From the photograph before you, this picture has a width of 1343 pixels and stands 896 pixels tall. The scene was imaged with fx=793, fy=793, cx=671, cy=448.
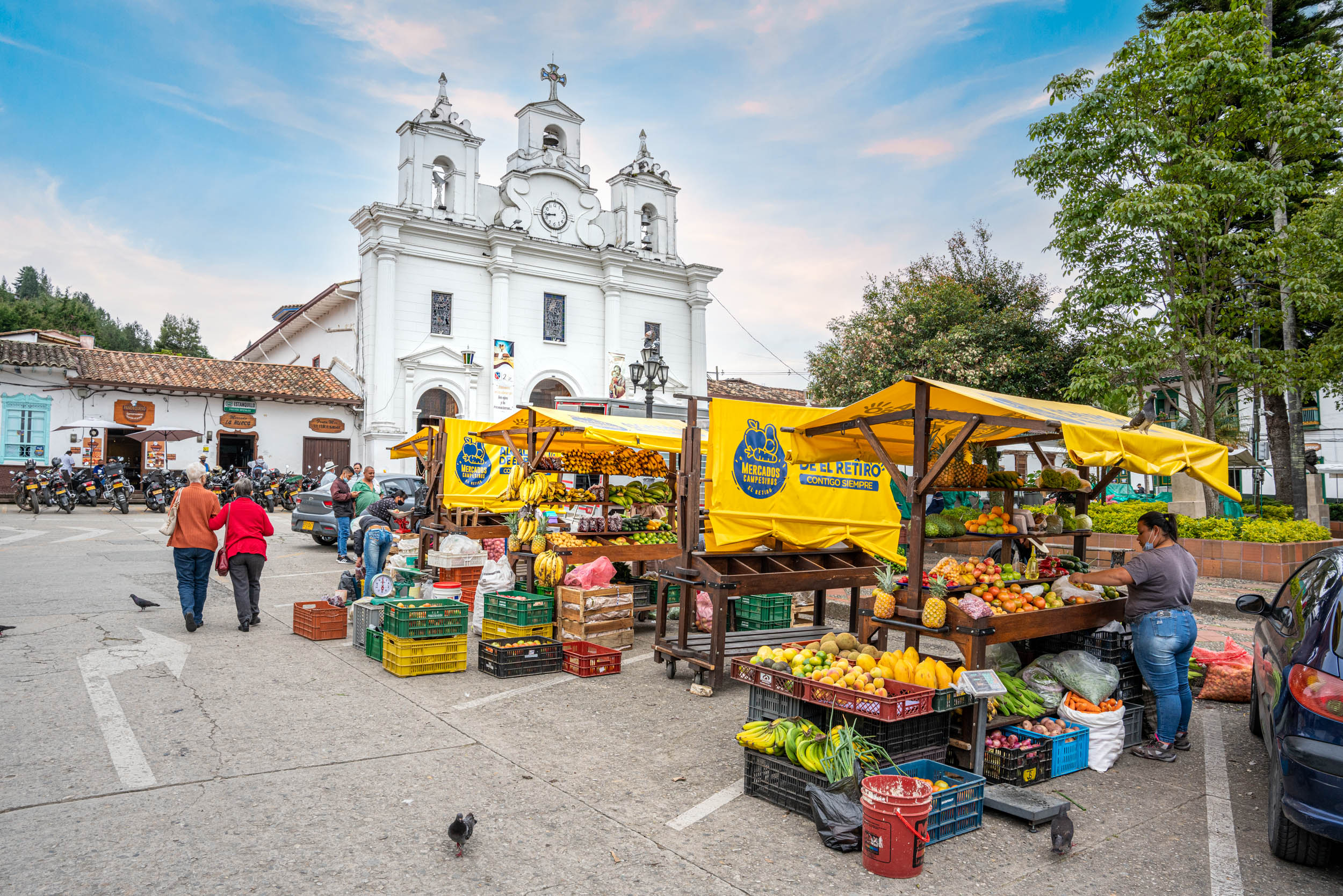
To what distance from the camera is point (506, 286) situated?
90.1 feet

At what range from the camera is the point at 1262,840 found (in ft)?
14.0

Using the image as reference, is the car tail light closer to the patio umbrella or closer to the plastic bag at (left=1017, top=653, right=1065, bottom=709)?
the plastic bag at (left=1017, top=653, right=1065, bottom=709)

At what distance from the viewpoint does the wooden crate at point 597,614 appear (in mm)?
8258

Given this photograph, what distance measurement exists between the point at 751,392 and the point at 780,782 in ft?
103

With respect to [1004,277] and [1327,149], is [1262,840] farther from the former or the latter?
[1004,277]

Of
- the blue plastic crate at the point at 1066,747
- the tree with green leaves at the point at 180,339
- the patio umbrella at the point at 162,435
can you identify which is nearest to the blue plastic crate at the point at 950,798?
the blue plastic crate at the point at 1066,747

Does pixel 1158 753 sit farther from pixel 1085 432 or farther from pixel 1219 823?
pixel 1085 432

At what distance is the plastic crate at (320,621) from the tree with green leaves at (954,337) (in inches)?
598

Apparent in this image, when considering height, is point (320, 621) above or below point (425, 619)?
below

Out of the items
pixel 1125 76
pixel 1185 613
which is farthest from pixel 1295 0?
pixel 1185 613

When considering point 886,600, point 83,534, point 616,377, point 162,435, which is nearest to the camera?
point 886,600

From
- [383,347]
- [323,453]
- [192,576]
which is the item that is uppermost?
[383,347]

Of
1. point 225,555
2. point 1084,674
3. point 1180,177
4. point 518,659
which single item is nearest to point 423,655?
point 518,659

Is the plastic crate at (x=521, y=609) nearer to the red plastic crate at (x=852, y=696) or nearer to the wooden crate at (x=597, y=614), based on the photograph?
the wooden crate at (x=597, y=614)
